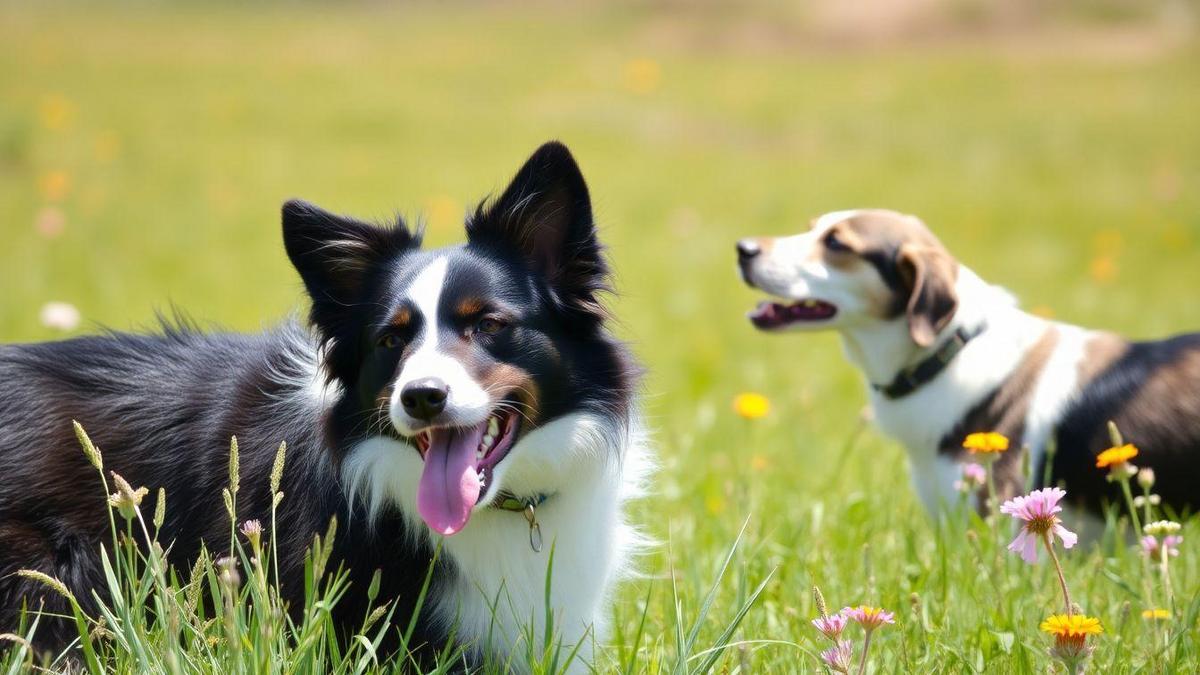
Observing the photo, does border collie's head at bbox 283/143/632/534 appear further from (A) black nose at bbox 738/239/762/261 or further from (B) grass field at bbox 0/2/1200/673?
(A) black nose at bbox 738/239/762/261

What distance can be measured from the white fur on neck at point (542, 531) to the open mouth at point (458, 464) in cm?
5

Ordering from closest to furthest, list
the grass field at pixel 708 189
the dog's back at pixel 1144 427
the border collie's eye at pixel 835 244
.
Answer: the grass field at pixel 708 189
the dog's back at pixel 1144 427
the border collie's eye at pixel 835 244

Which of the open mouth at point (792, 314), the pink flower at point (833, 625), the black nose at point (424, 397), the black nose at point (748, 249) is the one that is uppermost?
the black nose at point (424, 397)

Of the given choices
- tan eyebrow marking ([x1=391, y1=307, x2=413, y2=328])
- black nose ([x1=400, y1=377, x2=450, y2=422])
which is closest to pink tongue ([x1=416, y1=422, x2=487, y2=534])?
black nose ([x1=400, y1=377, x2=450, y2=422])

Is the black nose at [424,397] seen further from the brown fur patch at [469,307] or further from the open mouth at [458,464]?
the brown fur patch at [469,307]

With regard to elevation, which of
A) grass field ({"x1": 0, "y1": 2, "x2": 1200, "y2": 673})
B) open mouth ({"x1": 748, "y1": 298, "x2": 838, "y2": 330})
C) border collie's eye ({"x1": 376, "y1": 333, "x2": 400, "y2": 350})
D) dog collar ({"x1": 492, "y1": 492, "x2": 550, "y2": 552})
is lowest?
grass field ({"x1": 0, "y1": 2, "x2": 1200, "y2": 673})

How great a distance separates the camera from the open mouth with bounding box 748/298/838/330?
4.31 metres

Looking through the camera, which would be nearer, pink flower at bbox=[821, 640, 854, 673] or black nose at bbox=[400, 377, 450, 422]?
pink flower at bbox=[821, 640, 854, 673]

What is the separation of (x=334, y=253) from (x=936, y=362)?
2288mm

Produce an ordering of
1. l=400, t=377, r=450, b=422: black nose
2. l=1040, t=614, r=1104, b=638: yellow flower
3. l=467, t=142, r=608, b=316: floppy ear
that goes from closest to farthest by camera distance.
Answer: l=1040, t=614, r=1104, b=638: yellow flower
l=400, t=377, r=450, b=422: black nose
l=467, t=142, r=608, b=316: floppy ear

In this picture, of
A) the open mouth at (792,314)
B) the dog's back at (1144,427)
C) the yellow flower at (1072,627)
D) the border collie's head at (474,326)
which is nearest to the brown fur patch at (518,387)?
the border collie's head at (474,326)

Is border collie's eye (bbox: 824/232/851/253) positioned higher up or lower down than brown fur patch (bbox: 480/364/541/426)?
lower down

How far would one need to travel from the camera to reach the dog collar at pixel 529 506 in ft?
8.96

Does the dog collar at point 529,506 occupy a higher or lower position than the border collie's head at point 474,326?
lower
